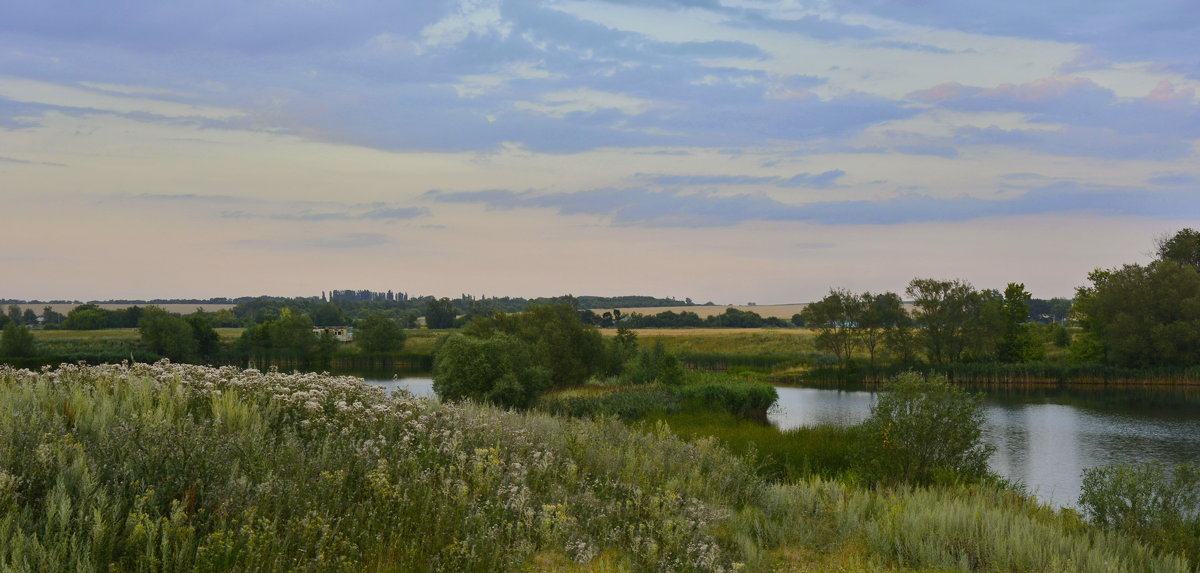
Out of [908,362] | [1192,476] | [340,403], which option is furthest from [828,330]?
[340,403]

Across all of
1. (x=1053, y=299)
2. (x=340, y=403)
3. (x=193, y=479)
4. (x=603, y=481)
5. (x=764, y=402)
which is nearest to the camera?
(x=193, y=479)

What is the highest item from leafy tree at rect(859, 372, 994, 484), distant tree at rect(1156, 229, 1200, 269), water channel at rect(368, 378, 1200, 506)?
distant tree at rect(1156, 229, 1200, 269)

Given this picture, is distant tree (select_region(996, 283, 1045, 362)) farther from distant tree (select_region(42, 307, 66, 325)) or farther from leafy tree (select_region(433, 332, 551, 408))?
distant tree (select_region(42, 307, 66, 325))

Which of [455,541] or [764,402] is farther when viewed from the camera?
[764,402]

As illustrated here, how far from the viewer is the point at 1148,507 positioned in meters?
10.8

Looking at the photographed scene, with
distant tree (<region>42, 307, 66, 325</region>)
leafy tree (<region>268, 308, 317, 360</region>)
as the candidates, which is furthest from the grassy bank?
distant tree (<region>42, 307, 66, 325</region>)

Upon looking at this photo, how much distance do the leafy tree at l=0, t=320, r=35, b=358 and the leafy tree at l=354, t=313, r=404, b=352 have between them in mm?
30770

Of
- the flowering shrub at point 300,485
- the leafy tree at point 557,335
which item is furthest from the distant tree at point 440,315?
the flowering shrub at point 300,485

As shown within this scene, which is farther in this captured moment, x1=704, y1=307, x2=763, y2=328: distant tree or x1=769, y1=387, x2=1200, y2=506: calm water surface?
x1=704, y1=307, x2=763, y2=328: distant tree

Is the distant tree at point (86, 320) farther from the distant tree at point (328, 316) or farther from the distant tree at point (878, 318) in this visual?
the distant tree at point (878, 318)

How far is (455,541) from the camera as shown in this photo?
705 centimetres

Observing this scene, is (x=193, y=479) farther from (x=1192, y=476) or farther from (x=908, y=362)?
(x=908, y=362)

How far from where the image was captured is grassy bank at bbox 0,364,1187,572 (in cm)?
617

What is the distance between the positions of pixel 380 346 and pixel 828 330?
48.8m
